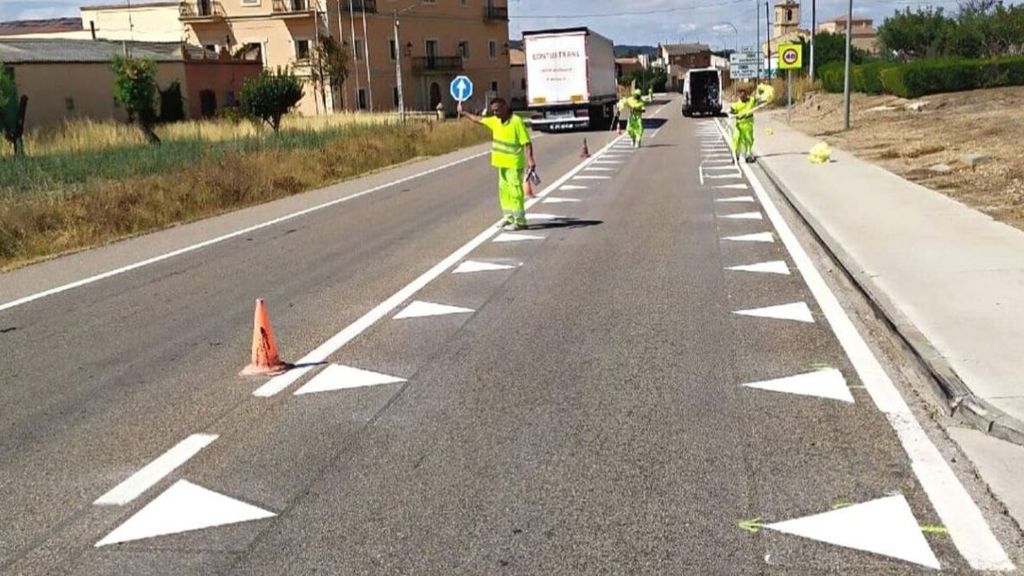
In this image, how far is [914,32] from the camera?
76125 mm

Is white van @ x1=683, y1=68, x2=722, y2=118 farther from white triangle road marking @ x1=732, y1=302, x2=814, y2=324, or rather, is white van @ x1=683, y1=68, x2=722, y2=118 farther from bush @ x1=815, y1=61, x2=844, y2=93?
white triangle road marking @ x1=732, y1=302, x2=814, y2=324

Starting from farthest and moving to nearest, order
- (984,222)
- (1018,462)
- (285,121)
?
(285,121), (984,222), (1018,462)

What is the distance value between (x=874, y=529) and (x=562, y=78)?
3833cm

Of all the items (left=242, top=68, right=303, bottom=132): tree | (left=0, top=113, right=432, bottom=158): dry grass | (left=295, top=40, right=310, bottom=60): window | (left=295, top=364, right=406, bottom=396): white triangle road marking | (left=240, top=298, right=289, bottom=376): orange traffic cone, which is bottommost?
(left=295, top=364, right=406, bottom=396): white triangle road marking

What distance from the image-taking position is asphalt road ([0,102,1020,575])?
4344mm

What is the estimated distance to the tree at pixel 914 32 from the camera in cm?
7493

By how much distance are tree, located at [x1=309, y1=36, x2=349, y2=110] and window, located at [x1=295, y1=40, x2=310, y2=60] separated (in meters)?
2.64

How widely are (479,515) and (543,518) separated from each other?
0.95 ft

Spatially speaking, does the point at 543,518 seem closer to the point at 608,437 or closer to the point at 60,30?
the point at 608,437

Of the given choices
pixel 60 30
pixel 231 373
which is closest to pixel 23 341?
pixel 231 373

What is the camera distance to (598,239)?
1295 cm

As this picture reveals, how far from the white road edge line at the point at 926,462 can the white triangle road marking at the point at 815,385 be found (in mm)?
151

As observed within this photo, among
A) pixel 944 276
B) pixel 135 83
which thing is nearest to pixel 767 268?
pixel 944 276

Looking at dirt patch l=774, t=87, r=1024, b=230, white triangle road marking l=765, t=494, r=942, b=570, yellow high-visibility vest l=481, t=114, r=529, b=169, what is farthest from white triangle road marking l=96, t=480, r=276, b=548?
dirt patch l=774, t=87, r=1024, b=230
